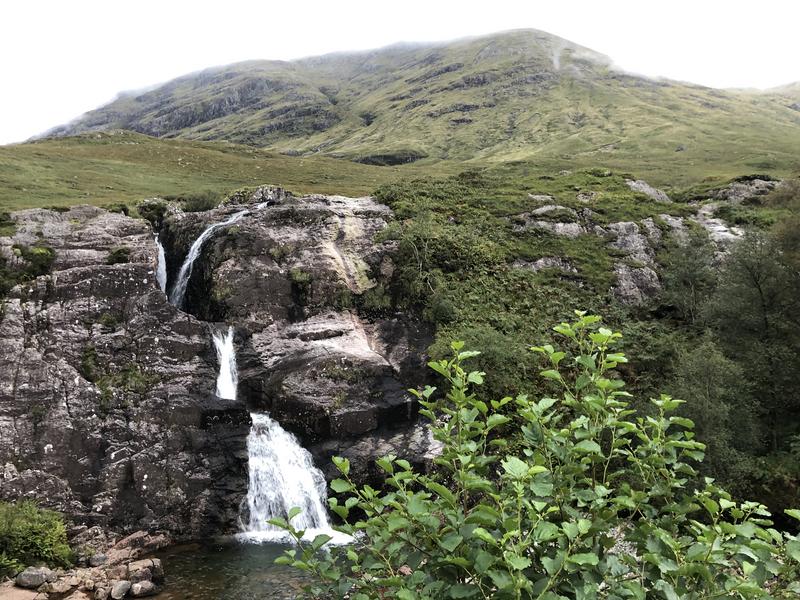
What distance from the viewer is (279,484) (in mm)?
28891

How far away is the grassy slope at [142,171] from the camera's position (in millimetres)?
67000

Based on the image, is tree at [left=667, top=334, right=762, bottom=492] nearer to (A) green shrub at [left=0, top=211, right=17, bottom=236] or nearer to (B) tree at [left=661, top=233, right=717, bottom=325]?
(B) tree at [left=661, top=233, right=717, bottom=325]

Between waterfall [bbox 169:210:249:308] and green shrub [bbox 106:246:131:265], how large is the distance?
4.68 meters

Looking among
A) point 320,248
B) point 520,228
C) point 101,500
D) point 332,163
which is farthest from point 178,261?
point 332,163

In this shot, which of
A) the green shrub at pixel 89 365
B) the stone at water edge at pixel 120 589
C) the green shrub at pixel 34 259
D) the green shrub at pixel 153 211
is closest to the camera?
the stone at water edge at pixel 120 589

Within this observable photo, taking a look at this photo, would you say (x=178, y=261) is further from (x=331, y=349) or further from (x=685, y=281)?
(x=685, y=281)

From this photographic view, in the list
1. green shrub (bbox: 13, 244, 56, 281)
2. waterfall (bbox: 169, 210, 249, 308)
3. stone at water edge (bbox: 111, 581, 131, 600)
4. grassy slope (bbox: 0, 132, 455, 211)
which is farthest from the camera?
grassy slope (bbox: 0, 132, 455, 211)

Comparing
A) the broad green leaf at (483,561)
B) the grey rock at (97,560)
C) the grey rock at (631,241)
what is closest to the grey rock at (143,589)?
the grey rock at (97,560)

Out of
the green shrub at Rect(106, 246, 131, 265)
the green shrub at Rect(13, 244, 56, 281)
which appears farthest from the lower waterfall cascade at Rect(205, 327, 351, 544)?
the green shrub at Rect(13, 244, 56, 281)

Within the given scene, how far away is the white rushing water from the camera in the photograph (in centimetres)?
2788

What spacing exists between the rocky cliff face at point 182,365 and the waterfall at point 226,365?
602 millimetres

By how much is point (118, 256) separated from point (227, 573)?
82.3ft

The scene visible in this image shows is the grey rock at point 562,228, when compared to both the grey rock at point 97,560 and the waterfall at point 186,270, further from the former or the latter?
the grey rock at point 97,560

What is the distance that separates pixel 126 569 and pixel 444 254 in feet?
103
